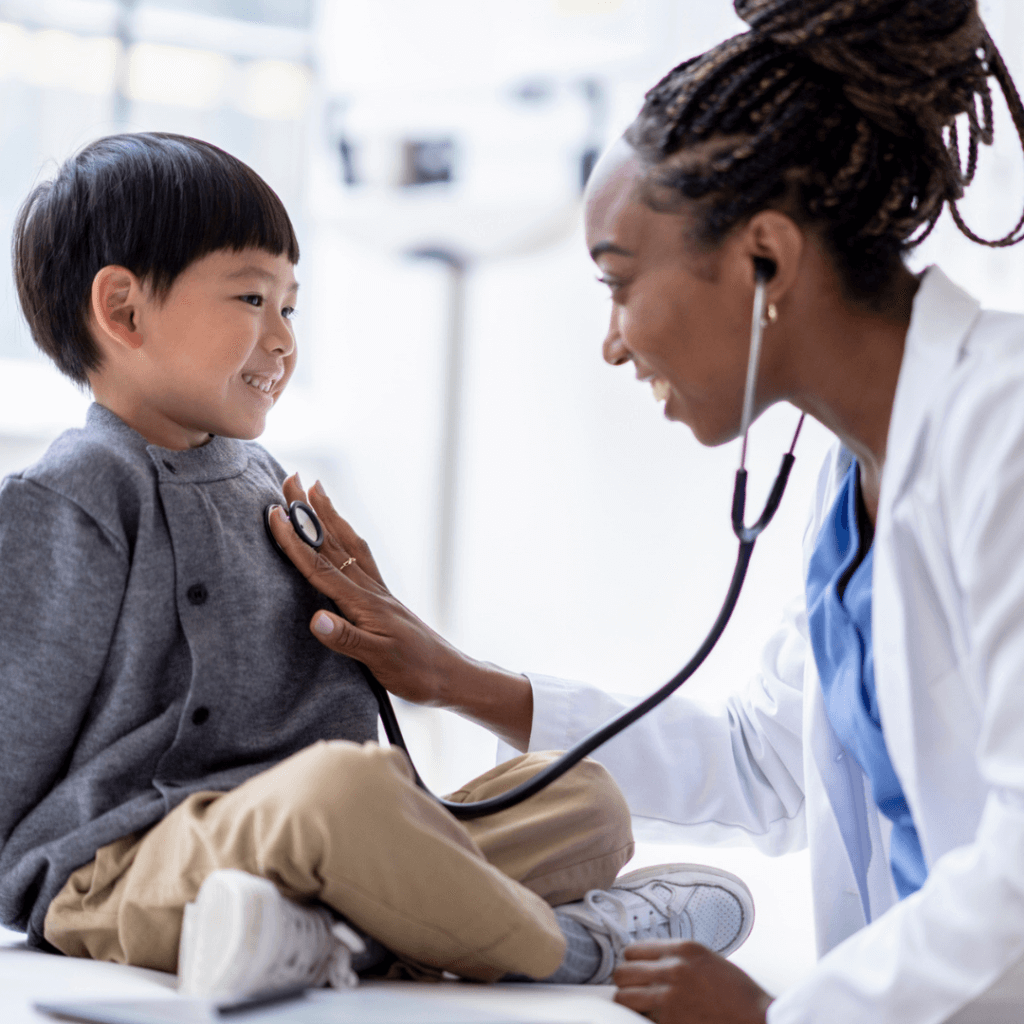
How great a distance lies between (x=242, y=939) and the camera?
2.76ft

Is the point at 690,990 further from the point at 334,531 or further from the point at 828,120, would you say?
the point at 828,120

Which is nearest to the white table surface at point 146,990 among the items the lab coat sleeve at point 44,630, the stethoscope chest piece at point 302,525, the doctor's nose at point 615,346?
the lab coat sleeve at point 44,630

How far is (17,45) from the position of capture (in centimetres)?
327

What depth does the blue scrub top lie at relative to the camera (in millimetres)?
1131

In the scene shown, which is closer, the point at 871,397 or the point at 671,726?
the point at 871,397

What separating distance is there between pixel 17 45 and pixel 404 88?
1469mm

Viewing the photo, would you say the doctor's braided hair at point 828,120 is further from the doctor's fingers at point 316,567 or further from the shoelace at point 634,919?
the shoelace at point 634,919

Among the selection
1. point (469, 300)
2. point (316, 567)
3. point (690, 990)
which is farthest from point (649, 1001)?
point (469, 300)

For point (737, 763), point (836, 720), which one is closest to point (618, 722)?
point (836, 720)

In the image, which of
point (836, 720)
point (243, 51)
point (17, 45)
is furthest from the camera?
point (243, 51)

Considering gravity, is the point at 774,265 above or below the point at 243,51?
below

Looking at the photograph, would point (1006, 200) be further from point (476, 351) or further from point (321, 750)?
point (321, 750)

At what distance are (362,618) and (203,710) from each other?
0.20m

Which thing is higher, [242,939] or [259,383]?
[259,383]
